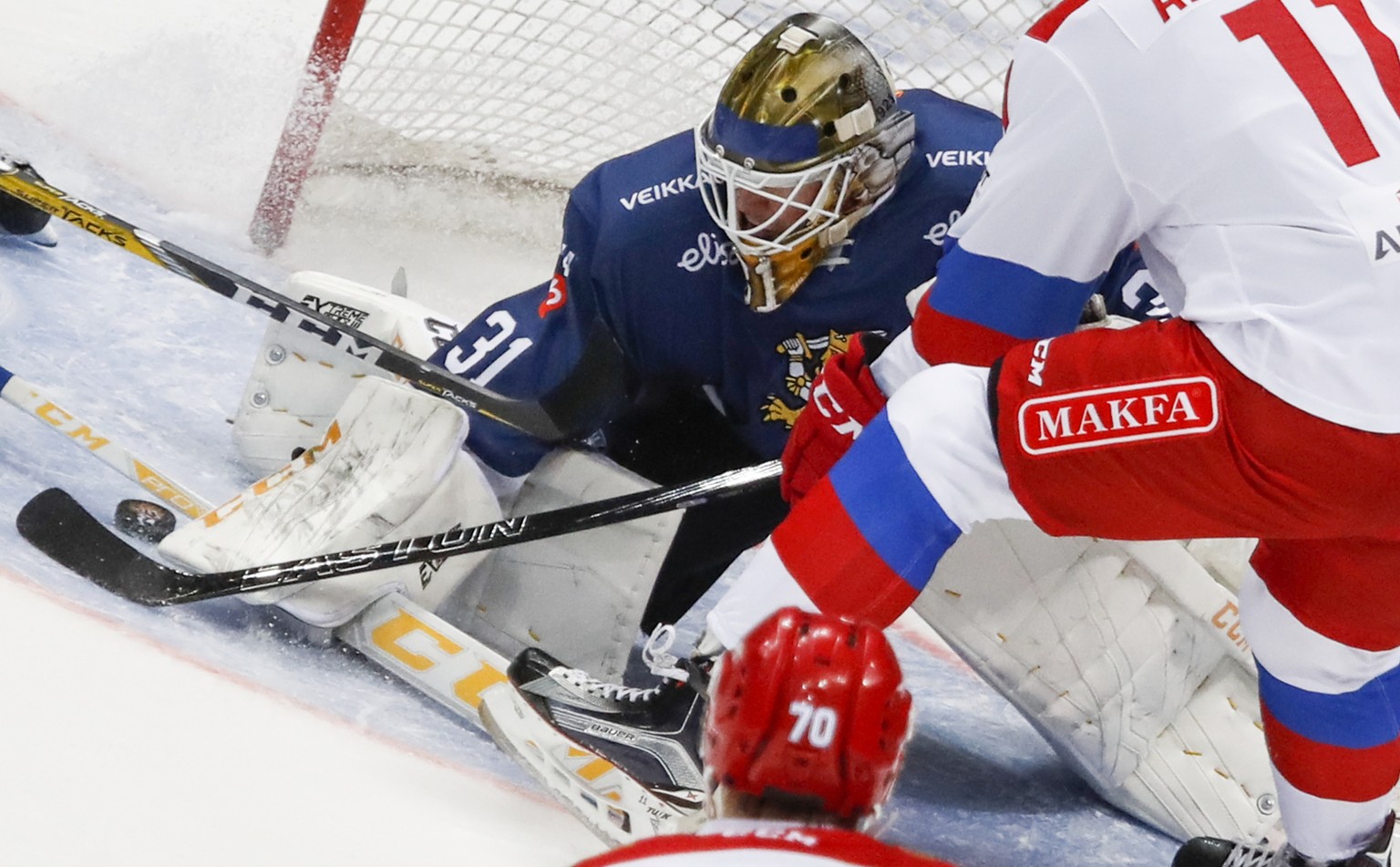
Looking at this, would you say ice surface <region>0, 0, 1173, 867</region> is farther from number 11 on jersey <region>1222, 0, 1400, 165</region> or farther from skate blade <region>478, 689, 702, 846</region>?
number 11 on jersey <region>1222, 0, 1400, 165</region>

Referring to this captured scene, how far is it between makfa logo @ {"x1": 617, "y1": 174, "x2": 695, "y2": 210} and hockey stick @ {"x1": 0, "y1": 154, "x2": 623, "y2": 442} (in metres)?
0.18

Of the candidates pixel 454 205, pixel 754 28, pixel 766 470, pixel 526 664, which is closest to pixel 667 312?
pixel 766 470

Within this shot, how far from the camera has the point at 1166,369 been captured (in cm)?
137

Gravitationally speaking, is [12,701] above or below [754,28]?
below

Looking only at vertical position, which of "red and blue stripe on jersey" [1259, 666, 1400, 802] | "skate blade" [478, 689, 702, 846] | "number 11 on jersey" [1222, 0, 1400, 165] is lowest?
"skate blade" [478, 689, 702, 846]

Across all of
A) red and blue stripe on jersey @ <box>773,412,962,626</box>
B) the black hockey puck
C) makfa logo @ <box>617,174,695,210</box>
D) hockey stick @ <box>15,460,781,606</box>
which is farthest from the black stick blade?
red and blue stripe on jersey @ <box>773,412,962,626</box>

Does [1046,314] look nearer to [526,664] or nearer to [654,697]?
[654,697]

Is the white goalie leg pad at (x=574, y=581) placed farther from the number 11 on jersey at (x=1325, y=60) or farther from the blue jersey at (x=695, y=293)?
the number 11 on jersey at (x=1325, y=60)

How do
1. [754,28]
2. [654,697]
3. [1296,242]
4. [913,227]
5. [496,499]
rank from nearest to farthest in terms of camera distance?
1. [1296,242]
2. [654,697]
3. [913,227]
4. [496,499]
5. [754,28]

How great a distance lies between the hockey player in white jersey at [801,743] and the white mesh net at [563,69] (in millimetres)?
2404

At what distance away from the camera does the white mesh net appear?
3.25 meters

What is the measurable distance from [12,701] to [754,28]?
7.17 feet

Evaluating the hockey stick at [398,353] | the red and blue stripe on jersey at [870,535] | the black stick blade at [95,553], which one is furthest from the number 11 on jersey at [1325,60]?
the black stick blade at [95,553]

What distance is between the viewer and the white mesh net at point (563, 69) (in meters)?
3.25
